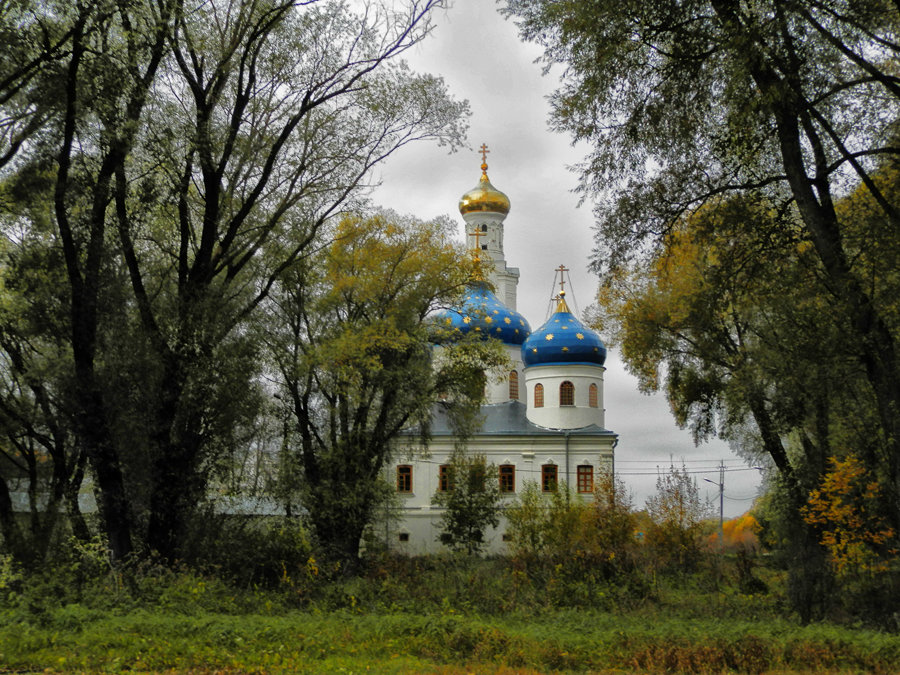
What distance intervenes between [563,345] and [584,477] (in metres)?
5.68

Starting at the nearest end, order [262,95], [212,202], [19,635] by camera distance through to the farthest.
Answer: [19,635] < [212,202] < [262,95]

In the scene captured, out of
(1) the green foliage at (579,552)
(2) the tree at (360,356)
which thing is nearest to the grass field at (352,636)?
(1) the green foliage at (579,552)

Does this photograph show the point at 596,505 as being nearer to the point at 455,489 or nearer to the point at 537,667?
the point at 455,489

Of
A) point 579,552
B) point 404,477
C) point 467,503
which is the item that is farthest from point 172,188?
point 404,477

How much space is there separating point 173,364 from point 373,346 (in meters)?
6.52

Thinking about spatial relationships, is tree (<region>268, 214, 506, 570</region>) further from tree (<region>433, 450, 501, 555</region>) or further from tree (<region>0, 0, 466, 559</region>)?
tree (<region>433, 450, 501, 555</region>)

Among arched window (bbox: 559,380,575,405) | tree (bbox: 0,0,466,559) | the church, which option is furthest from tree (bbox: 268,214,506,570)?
arched window (bbox: 559,380,575,405)

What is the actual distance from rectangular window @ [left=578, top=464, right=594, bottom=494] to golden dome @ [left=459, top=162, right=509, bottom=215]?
1352 centimetres

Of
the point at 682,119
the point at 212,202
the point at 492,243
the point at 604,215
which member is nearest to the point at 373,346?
the point at 212,202

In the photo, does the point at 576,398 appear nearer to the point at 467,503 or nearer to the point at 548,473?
the point at 548,473

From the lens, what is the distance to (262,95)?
16953 mm

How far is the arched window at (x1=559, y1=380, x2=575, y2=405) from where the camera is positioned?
129ft

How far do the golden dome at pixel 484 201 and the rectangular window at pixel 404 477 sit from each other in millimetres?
13273

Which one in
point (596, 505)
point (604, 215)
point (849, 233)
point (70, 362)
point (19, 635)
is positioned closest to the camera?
point (19, 635)
